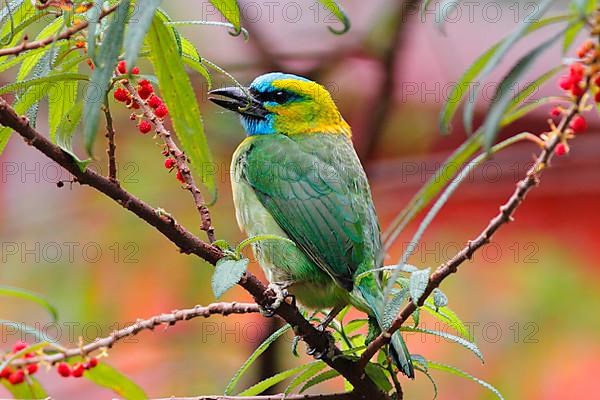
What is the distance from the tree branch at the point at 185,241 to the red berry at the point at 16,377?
330 millimetres

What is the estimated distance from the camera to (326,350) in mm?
1736

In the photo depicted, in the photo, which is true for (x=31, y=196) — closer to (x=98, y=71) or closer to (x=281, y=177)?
(x=281, y=177)

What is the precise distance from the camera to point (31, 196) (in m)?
5.84

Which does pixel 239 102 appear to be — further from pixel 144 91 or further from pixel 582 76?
pixel 582 76

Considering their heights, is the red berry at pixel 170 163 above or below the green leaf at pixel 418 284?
above

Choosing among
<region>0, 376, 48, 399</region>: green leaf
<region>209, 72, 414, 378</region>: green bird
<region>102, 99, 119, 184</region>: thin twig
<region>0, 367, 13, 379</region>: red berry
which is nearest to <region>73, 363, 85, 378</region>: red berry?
<region>0, 367, 13, 379</region>: red berry

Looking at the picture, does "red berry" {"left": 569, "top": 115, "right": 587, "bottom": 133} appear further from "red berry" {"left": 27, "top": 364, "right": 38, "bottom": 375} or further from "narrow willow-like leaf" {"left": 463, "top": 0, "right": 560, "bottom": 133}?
"red berry" {"left": 27, "top": 364, "right": 38, "bottom": 375}

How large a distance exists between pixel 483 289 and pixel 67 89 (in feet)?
9.39

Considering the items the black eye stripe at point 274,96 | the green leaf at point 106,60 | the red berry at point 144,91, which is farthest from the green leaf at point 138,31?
the black eye stripe at point 274,96

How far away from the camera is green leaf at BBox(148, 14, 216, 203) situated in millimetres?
1223

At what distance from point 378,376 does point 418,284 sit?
0.38m

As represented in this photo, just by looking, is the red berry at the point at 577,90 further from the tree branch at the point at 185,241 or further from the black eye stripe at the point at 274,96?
the black eye stripe at the point at 274,96

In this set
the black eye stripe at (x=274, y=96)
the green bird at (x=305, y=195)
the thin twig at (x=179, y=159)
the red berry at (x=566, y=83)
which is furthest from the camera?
the black eye stripe at (x=274, y=96)

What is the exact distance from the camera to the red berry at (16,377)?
4.84 feet
